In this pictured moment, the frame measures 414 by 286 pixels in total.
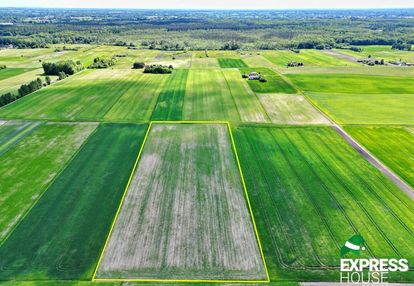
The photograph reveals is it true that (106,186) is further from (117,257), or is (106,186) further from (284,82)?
(284,82)

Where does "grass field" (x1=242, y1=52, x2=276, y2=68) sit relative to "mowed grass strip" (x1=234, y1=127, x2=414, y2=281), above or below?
above

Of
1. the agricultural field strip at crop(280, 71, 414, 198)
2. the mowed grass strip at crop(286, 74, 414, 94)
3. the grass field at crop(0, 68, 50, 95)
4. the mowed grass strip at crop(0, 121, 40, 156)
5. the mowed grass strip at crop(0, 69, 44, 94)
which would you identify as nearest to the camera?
the agricultural field strip at crop(280, 71, 414, 198)

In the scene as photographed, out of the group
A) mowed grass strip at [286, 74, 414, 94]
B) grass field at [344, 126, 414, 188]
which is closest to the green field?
grass field at [344, 126, 414, 188]

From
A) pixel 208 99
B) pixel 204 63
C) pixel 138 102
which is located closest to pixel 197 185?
pixel 208 99

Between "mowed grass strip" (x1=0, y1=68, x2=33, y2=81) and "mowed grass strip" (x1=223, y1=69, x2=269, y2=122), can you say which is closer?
"mowed grass strip" (x1=223, y1=69, x2=269, y2=122)

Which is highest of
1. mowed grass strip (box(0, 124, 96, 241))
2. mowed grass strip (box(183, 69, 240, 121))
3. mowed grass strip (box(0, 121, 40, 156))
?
mowed grass strip (box(183, 69, 240, 121))

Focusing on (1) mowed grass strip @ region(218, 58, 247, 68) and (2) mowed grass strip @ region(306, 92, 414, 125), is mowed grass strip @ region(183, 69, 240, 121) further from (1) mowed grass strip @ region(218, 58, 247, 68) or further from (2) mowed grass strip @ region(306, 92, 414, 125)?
(2) mowed grass strip @ region(306, 92, 414, 125)

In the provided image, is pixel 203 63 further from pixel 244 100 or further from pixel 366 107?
pixel 366 107

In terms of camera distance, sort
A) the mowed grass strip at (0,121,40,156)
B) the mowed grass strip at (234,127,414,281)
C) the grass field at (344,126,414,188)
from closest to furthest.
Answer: the mowed grass strip at (234,127,414,281)
the grass field at (344,126,414,188)
the mowed grass strip at (0,121,40,156)

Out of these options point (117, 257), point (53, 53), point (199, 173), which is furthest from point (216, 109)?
point (53, 53)
